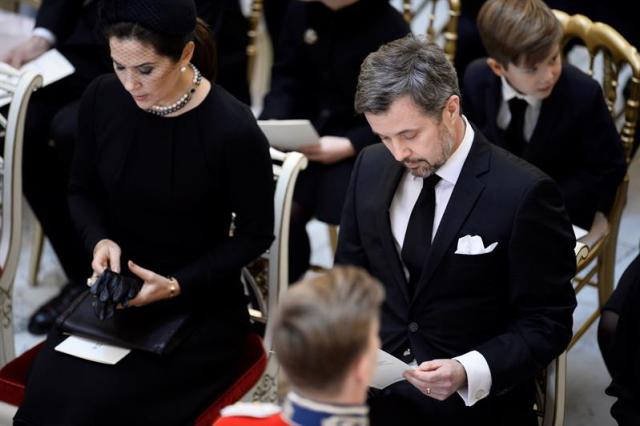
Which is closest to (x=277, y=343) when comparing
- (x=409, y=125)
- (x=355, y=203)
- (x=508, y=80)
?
(x=409, y=125)

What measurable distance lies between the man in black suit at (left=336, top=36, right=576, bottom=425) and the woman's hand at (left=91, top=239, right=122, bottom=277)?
677mm

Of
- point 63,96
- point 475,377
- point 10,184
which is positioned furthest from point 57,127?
point 475,377

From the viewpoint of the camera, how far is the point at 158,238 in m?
2.69

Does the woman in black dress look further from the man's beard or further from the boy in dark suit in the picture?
the boy in dark suit

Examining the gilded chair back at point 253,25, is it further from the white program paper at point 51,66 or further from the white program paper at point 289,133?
the white program paper at point 289,133

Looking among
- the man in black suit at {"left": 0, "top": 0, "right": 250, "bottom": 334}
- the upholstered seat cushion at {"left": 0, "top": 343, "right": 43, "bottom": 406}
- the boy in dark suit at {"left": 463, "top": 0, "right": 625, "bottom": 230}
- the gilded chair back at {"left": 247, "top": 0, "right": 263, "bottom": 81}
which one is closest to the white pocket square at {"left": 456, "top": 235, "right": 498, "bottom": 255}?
the boy in dark suit at {"left": 463, "top": 0, "right": 625, "bottom": 230}

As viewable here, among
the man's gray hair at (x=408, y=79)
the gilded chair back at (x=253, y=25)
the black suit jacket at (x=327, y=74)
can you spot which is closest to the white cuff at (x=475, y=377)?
the man's gray hair at (x=408, y=79)

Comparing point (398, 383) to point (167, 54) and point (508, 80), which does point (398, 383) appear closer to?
point (167, 54)

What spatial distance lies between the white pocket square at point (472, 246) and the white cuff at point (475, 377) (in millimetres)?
228

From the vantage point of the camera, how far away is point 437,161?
2.28m

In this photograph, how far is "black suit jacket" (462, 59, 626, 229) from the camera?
3127 millimetres

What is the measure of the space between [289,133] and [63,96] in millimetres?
1189

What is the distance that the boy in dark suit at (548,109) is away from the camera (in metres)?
3.02

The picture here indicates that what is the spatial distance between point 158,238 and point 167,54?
51 centimetres
